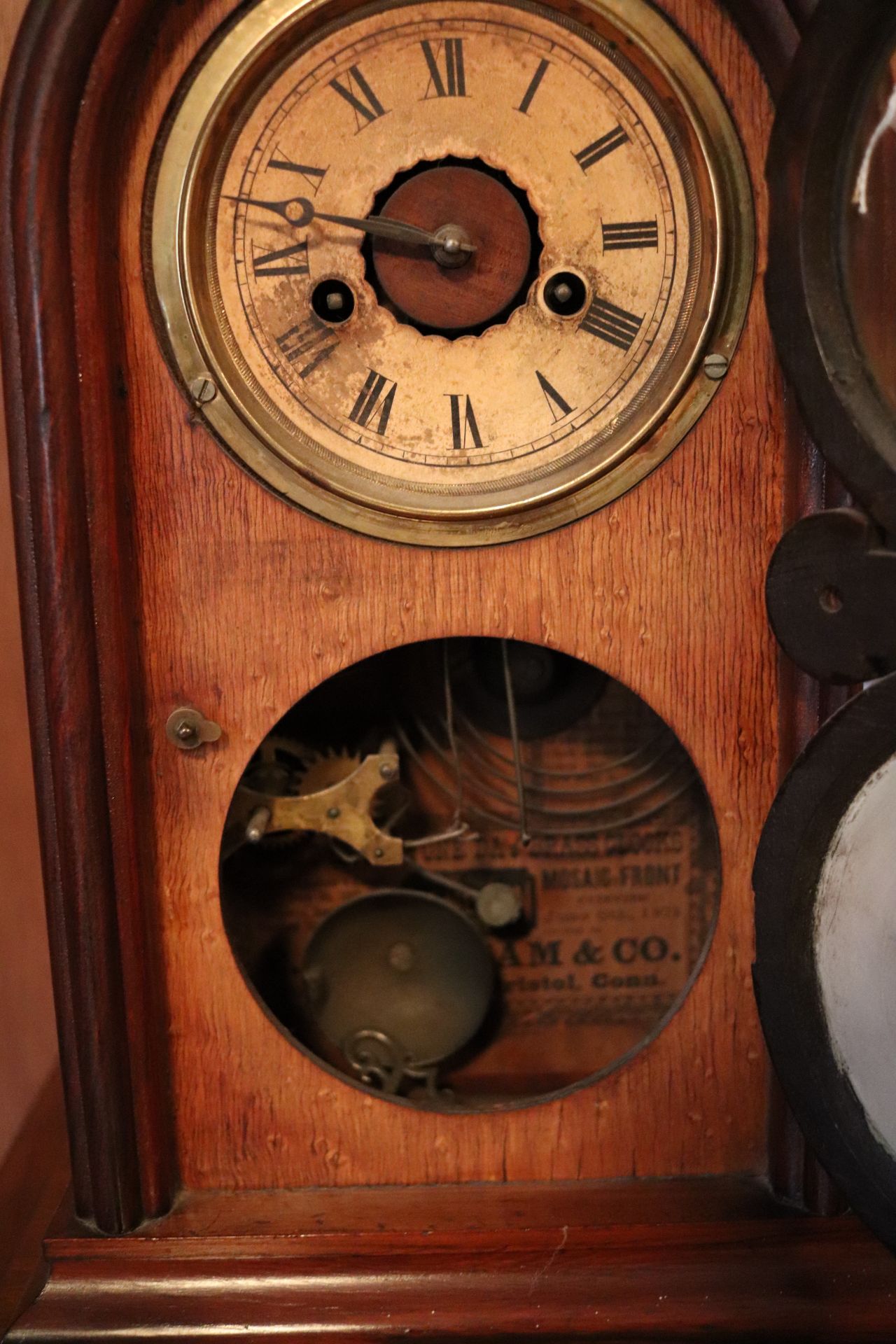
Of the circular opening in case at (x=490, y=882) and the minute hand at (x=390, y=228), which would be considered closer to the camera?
the minute hand at (x=390, y=228)

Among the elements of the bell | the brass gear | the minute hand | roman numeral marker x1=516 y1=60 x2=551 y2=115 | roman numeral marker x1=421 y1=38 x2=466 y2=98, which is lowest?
the bell

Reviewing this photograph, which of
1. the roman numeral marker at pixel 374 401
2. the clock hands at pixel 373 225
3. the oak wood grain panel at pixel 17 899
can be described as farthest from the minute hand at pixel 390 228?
the oak wood grain panel at pixel 17 899

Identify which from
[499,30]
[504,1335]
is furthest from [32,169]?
[504,1335]

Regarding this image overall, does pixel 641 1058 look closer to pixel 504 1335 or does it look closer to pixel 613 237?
pixel 504 1335

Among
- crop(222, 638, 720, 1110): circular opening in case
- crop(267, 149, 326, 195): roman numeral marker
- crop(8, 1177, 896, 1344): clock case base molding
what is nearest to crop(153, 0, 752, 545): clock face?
crop(267, 149, 326, 195): roman numeral marker

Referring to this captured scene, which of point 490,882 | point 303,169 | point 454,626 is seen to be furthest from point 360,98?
point 490,882

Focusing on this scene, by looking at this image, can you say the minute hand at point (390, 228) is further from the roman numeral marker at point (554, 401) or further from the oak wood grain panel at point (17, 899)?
the oak wood grain panel at point (17, 899)

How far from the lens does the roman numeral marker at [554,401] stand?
1.03 m

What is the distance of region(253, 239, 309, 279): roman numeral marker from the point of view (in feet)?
3.33

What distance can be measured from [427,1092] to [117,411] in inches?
30.7

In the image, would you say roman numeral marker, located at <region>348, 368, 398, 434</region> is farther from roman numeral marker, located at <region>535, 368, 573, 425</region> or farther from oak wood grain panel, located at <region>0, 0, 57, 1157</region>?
oak wood grain panel, located at <region>0, 0, 57, 1157</region>

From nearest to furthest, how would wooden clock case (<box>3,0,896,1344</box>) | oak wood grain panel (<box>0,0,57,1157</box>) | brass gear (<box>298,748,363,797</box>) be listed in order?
1. wooden clock case (<box>3,0,896,1344</box>)
2. brass gear (<box>298,748,363,797</box>)
3. oak wood grain panel (<box>0,0,57,1157</box>)

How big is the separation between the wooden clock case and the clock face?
0.10ft

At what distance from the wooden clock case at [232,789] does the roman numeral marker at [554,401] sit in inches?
3.8
